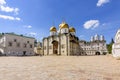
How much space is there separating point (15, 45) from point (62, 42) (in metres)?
18.0

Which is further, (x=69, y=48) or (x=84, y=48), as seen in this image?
(x=84, y=48)

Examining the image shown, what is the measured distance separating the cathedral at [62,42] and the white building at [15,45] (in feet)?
23.7

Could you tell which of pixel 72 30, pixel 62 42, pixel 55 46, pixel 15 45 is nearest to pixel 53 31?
pixel 55 46

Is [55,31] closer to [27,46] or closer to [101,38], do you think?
[27,46]

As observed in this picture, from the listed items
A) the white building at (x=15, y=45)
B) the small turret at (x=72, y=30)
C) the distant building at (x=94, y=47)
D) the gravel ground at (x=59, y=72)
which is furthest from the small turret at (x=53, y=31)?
the gravel ground at (x=59, y=72)

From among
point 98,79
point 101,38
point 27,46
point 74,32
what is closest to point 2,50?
point 27,46

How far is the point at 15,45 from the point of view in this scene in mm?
51562

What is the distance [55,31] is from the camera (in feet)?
205

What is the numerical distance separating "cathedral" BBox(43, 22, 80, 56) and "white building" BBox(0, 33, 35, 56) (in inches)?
284

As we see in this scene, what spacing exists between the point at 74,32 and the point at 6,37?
29.2 meters

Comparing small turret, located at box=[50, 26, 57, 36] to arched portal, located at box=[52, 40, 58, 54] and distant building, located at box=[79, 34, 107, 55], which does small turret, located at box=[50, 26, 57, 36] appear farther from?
distant building, located at box=[79, 34, 107, 55]

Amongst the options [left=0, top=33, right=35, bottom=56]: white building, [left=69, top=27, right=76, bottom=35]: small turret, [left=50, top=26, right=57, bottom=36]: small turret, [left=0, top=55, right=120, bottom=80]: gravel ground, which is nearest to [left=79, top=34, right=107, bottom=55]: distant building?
[left=69, top=27, right=76, bottom=35]: small turret

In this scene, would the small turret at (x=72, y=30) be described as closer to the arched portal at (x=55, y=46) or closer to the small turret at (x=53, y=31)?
the small turret at (x=53, y=31)

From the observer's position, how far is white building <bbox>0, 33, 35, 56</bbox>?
4875 centimetres
